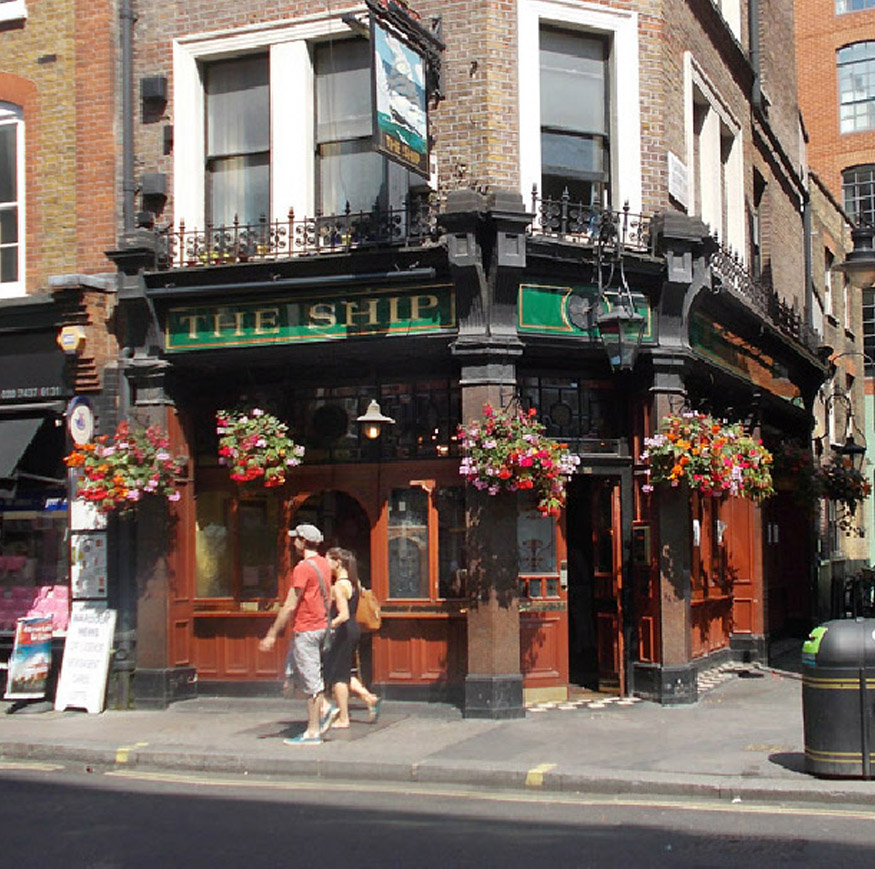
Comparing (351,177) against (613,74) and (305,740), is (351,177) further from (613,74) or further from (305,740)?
(305,740)

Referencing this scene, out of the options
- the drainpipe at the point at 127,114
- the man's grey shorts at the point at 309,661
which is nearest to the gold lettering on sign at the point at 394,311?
the drainpipe at the point at 127,114

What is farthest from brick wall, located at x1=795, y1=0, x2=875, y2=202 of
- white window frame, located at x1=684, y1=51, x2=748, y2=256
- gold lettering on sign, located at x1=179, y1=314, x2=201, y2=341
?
gold lettering on sign, located at x1=179, y1=314, x2=201, y2=341

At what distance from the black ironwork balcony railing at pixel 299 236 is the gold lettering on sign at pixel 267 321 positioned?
54 cm

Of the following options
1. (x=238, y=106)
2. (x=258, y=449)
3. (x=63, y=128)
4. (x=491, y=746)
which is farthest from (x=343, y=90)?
(x=491, y=746)

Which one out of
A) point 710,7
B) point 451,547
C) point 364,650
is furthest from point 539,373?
point 710,7

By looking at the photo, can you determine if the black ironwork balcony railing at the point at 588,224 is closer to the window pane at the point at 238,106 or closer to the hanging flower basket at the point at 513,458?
the hanging flower basket at the point at 513,458

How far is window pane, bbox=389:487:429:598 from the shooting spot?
13.4 metres

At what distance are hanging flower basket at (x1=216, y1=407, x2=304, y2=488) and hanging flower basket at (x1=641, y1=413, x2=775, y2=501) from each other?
377 centimetres

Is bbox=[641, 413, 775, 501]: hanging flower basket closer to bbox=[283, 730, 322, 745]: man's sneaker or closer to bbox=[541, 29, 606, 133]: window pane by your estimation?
bbox=[541, 29, 606, 133]: window pane

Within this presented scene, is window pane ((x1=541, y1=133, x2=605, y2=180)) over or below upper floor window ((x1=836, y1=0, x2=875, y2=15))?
below

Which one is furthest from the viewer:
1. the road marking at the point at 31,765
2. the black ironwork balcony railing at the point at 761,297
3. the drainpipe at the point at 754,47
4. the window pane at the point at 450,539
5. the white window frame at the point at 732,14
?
the drainpipe at the point at 754,47

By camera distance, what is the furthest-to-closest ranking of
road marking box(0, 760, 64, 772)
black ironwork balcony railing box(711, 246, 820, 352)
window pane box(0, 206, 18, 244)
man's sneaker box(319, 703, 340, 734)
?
1. window pane box(0, 206, 18, 244)
2. black ironwork balcony railing box(711, 246, 820, 352)
3. man's sneaker box(319, 703, 340, 734)
4. road marking box(0, 760, 64, 772)

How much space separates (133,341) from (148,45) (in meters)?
3.46

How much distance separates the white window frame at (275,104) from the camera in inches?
539
